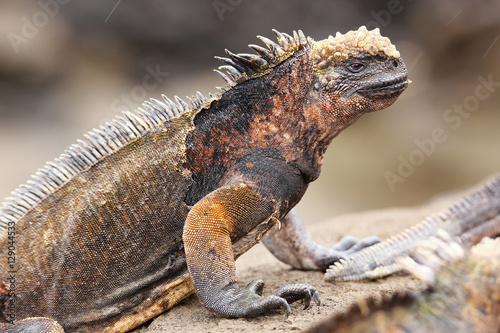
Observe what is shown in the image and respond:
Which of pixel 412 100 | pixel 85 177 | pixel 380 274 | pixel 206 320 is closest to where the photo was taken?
pixel 206 320

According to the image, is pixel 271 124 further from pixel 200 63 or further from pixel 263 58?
pixel 200 63

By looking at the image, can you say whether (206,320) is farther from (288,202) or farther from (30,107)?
(30,107)

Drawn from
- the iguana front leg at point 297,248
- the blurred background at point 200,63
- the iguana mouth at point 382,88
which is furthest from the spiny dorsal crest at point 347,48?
the blurred background at point 200,63

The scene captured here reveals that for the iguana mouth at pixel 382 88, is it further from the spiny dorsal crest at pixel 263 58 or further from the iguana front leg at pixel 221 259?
the iguana front leg at pixel 221 259

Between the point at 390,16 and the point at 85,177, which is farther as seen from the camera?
the point at 390,16

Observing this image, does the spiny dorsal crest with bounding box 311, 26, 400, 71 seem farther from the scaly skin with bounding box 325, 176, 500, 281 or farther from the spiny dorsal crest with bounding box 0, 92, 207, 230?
the scaly skin with bounding box 325, 176, 500, 281

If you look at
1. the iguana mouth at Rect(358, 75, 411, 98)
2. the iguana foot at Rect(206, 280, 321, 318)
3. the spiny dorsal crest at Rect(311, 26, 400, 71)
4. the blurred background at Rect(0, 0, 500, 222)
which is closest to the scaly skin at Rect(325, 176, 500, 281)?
the iguana foot at Rect(206, 280, 321, 318)

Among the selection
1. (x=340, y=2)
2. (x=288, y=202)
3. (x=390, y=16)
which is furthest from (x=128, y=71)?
(x=288, y=202)
